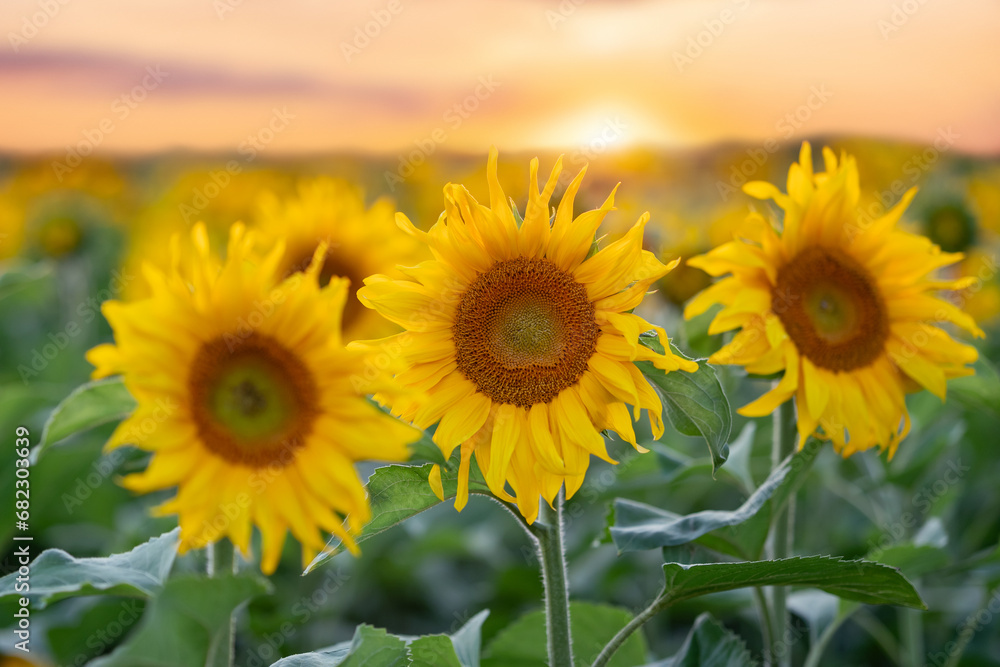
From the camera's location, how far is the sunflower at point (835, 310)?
1147 millimetres

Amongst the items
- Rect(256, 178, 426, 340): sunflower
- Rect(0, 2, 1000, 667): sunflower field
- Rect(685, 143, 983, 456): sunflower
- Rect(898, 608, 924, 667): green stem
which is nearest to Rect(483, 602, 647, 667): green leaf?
Rect(0, 2, 1000, 667): sunflower field

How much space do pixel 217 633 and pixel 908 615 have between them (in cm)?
127

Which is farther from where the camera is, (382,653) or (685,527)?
(685,527)

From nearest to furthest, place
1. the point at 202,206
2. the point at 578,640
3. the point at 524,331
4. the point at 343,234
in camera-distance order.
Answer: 1. the point at 524,331
2. the point at 578,640
3. the point at 343,234
4. the point at 202,206

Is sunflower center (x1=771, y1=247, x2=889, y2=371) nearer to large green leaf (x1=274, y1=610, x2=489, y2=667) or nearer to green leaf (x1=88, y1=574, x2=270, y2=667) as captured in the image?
large green leaf (x1=274, y1=610, x2=489, y2=667)

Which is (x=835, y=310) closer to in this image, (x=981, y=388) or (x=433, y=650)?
(x=981, y=388)

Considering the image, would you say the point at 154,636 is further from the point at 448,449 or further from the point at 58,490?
the point at 58,490

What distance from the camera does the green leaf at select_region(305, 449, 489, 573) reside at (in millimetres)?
998

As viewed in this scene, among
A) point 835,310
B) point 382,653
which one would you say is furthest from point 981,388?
point 382,653

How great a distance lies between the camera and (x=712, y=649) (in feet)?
3.92

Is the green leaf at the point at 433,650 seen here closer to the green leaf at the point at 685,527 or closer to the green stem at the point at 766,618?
the green leaf at the point at 685,527

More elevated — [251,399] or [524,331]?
[524,331]

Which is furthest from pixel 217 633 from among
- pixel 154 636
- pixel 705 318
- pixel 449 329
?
pixel 705 318

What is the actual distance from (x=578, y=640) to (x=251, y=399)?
0.64m
